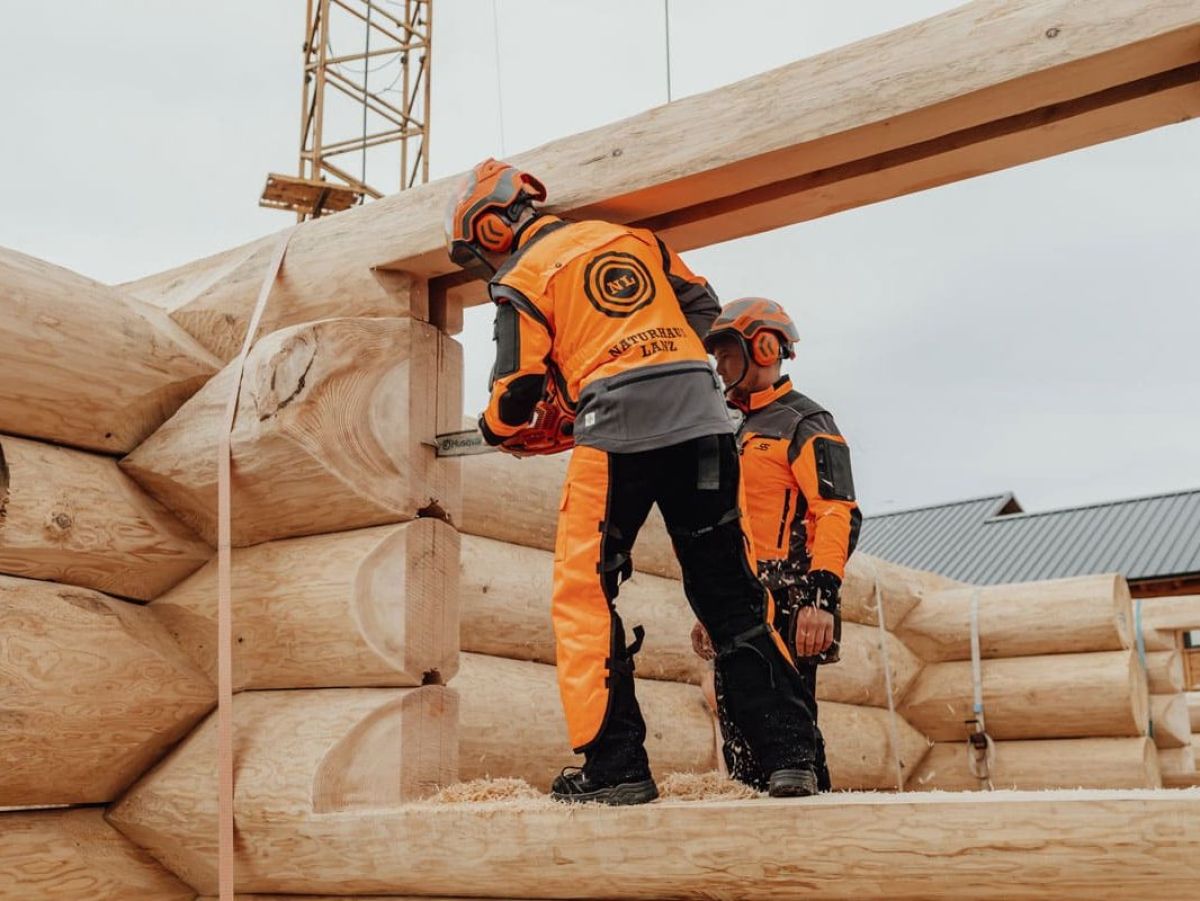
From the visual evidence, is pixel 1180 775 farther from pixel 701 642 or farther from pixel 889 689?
pixel 701 642

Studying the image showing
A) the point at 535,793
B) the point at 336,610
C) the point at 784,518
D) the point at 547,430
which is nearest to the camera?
the point at 547,430

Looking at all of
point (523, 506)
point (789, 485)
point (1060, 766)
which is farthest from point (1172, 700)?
point (789, 485)

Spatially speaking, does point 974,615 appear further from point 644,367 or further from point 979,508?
point 979,508

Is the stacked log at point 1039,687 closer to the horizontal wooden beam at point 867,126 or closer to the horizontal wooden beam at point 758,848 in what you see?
the horizontal wooden beam at point 867,126

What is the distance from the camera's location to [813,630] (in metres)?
4.50

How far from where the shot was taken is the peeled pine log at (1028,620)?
373 inches

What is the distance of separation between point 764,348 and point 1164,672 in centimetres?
786

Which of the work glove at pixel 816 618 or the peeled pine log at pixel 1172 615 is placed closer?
the work glove at pixel 816 618

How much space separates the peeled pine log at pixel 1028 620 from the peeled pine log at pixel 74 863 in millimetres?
7240

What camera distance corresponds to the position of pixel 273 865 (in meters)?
4.07

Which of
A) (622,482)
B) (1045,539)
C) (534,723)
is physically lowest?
(534,723)

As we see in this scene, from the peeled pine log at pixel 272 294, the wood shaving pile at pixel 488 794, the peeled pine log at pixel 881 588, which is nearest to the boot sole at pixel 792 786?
the wood shaving pile at pixel 488 794

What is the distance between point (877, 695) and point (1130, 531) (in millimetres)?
14127

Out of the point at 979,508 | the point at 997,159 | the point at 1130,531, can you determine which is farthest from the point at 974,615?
the point at 979,508
